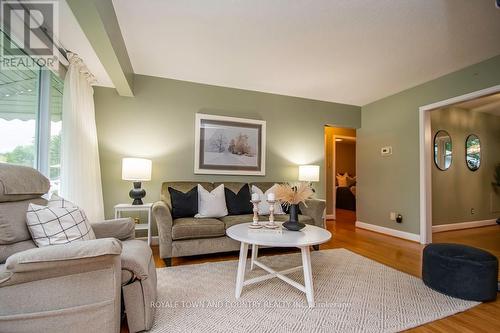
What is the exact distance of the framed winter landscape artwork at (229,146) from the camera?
3.50 metres

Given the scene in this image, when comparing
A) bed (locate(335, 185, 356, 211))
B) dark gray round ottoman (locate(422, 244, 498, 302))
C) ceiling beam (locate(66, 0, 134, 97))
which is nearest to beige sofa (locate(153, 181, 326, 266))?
dark gray round ottoman (locate(422, 244, 498, 302))

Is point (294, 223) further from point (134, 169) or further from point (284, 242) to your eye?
point (134, 169)

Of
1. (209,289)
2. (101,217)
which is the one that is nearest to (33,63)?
(101,217)

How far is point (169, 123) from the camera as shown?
3395 mm

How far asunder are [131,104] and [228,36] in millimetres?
1795

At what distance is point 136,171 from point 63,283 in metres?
1.86

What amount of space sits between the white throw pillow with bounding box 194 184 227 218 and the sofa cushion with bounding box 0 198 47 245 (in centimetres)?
162

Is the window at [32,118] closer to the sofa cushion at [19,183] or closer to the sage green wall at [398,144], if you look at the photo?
the sofa cushion at [19,183]

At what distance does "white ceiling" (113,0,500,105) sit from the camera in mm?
1930

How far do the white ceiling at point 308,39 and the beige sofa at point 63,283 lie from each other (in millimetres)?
1808

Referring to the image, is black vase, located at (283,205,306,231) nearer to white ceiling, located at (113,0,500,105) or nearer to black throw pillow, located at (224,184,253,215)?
black throw pillow, located at (224,184,253,215)

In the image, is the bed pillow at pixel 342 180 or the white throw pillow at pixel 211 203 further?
the bed pillow at pixel 342 180

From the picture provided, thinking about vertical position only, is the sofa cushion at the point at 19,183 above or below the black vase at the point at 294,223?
above

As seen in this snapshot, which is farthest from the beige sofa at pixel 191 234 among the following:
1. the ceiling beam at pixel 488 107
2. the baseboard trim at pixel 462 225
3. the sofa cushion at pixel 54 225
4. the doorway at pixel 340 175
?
the ceiling beam at pixel 488 107
